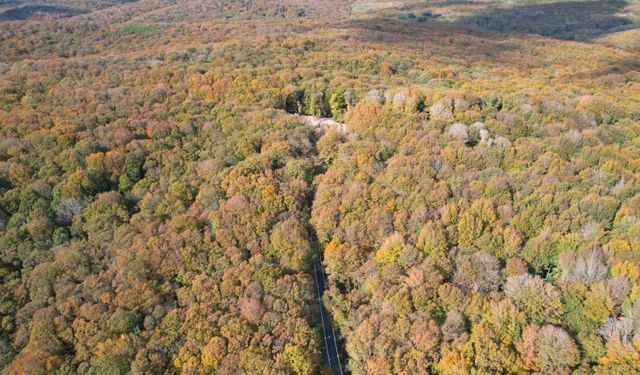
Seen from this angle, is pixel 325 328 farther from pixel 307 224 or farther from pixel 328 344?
pixel 307 224

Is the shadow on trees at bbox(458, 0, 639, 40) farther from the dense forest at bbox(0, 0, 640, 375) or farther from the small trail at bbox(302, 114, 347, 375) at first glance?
the small trail at bbox(302, 114, 347, 375)

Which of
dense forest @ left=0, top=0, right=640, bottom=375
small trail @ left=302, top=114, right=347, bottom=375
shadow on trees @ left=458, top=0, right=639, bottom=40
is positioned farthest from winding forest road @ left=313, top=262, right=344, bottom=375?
shadow on trees @ left=458, top=0, right=639, bottom=40

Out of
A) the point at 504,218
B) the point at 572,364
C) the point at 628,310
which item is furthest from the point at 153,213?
the point at 628,310

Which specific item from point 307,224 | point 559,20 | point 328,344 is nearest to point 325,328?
point 328,344

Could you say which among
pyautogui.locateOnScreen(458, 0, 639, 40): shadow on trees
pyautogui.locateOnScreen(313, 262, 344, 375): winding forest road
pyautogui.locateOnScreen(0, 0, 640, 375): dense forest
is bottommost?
pyautogui.locateOnScreen(313, 262, 344, 375): winding forest road

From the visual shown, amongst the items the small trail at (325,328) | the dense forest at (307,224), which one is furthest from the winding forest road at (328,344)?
the dense forest at (307,224)

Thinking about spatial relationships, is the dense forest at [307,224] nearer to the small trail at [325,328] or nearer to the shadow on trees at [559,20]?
the small trail at [325,328]
